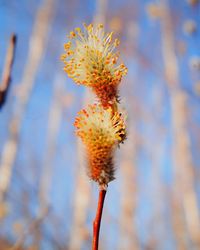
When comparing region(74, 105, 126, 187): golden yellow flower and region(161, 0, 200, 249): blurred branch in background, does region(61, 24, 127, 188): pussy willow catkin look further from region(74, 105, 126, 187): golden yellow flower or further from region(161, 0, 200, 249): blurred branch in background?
region(161, 0, 200, 249): blurred branch in background

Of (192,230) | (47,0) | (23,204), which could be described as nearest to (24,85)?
(47,0)

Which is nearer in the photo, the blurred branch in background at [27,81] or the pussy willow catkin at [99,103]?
the pussy willow catkin at [99,103]

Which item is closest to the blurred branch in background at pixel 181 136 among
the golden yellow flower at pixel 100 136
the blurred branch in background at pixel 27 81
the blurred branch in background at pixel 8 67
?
the blurred branch in background at pixel 27 81

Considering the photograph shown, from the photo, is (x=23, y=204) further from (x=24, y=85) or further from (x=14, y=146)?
(x=24, y=85)

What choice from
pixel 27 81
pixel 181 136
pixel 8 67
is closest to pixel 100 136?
pixel 8 67

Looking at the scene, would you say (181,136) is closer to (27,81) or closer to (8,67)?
(27,81)

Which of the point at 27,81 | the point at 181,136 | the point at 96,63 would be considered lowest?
the point at 96,63

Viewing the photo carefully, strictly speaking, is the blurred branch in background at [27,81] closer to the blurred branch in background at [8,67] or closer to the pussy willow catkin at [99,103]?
the blurred branch in background at [8,67]
